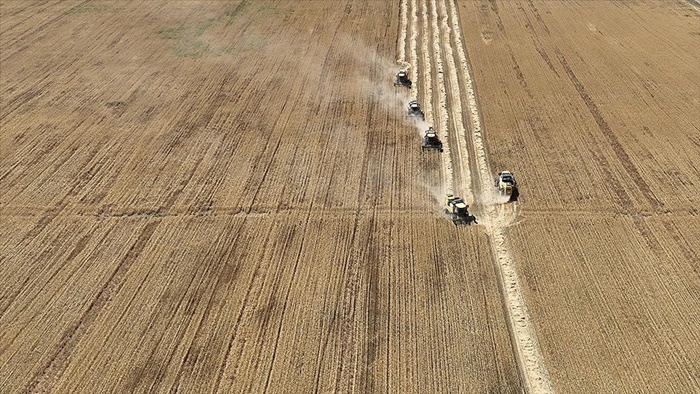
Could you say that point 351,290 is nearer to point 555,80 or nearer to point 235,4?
point 555,80

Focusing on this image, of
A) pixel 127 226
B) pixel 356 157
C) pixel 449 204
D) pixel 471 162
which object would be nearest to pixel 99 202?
pixel 127 226

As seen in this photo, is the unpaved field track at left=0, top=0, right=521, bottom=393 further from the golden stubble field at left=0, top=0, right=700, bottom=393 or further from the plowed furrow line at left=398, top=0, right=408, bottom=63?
the plowed furrow line at left=398, top=0, right=408, bottom=63

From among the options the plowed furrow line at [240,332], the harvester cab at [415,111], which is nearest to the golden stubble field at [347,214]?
the plowed furrow line at [240,332]

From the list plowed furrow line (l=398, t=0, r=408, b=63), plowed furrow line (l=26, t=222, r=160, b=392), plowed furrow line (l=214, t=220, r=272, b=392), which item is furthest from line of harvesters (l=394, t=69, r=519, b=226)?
plowed furrow line (l=26, t=222, r=160, b=392)

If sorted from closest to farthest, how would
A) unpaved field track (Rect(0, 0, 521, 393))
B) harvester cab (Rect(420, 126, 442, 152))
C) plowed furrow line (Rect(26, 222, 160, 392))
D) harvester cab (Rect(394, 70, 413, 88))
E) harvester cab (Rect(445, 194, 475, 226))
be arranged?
plowed furrow line (Rect(26, 222, 160, 392)) → unpaved field track (Rect(0, 0, 521, 393)) → harvester cab (Rect(445, 194, 475, 226)) → harvester cab (Rect(420, 126, 442, 152)) → harvester cab (Rect(394, 70, 413, 88))

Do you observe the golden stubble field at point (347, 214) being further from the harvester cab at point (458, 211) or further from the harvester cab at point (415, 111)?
the harvester cab at point (415, 111)

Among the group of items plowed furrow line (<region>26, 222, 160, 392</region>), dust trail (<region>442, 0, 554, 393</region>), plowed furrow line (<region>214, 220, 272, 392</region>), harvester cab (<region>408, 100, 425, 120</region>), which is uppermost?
harvester cab (<region>408, 100, 425, 120</region>)

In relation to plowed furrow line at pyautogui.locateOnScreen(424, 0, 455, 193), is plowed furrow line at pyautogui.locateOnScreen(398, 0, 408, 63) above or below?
above
